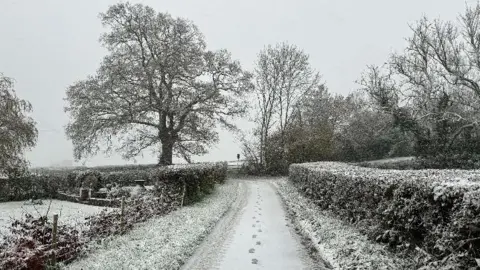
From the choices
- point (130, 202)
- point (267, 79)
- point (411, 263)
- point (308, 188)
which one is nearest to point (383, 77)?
point (267, 79)

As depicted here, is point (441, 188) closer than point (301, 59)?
Yes

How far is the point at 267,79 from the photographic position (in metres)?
36.6

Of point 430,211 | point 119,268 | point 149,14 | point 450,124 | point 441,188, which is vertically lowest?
point 119,268

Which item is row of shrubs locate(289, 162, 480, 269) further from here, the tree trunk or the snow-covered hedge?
the tree trunk

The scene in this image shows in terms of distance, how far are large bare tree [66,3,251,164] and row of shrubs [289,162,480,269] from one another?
22027 millimetres

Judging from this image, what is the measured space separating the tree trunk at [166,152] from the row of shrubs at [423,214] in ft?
73.9

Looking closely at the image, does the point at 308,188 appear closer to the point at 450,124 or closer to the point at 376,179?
the point at 376,179

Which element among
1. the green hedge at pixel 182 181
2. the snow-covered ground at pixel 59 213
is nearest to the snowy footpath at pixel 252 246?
the green hedge at pixel 182 181

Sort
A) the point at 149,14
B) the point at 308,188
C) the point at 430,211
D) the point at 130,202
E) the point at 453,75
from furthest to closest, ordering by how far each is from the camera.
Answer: the point at 149,14 → the point at 453,75 → the point at 308,188 → the point at 130,202 → the point at 430,211

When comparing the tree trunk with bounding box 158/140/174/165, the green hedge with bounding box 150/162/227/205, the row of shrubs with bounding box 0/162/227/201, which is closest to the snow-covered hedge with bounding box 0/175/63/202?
the row of shrubs with bounding box 0/162/227/201

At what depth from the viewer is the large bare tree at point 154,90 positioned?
28.5 meters

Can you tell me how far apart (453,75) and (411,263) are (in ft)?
86.1

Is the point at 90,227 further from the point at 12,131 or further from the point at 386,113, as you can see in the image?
the point at 386,113

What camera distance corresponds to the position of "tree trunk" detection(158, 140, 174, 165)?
30.7 m
